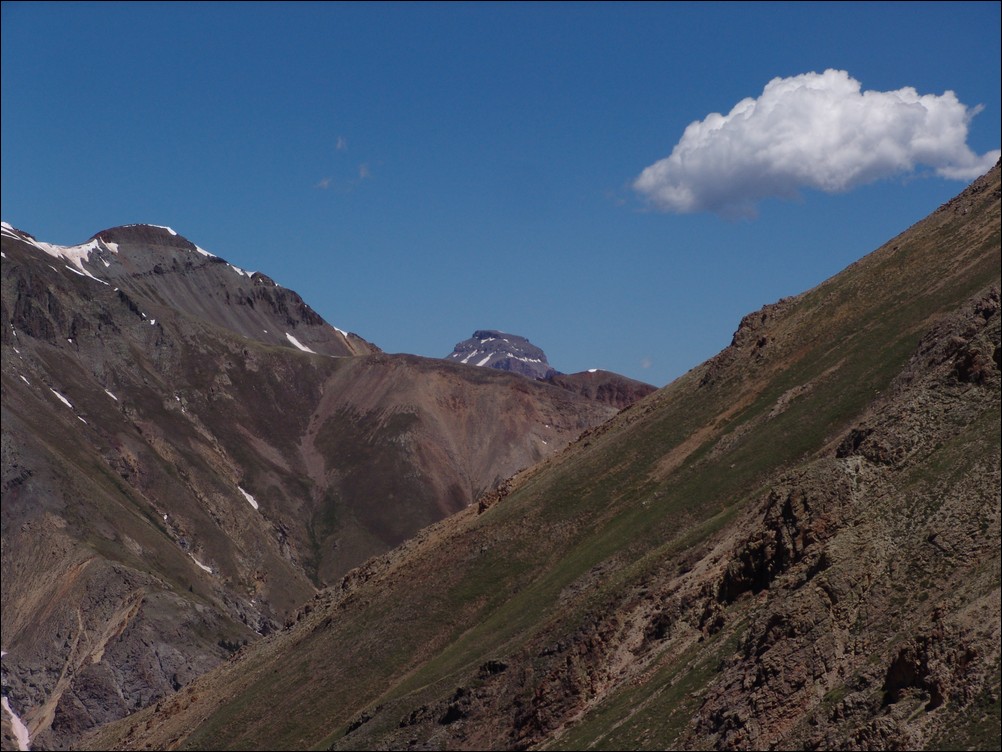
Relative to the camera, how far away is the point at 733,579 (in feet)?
176

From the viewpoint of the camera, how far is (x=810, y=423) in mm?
71750

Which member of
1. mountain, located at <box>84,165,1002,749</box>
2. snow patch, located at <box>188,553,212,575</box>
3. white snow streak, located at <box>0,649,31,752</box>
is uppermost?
snow patch, located at <box>188,553,212,575</box>

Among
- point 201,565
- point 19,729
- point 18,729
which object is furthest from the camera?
point 201,565

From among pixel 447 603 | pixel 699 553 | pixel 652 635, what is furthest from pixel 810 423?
pixel 447 603

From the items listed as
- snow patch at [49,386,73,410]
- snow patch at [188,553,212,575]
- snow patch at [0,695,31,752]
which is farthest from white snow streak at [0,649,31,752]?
snow patch at [49,386,73,410]

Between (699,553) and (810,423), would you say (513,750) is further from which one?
(810,423)

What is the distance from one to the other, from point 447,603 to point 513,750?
21.0 metres

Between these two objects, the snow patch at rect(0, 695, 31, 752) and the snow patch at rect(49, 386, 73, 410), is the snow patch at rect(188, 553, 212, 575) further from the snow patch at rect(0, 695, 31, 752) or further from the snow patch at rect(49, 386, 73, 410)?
the snow patch at rect(0, 695, 31, 752)

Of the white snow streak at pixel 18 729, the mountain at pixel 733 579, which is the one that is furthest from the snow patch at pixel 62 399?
the mountain at pixel 733 579

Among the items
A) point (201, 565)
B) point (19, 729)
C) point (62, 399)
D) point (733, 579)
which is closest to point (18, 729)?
point (19, 729)

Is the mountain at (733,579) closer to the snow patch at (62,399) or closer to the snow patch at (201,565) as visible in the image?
the snow patch at (201,565)

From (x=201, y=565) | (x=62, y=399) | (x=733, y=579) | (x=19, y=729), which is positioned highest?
(x=62, y=399)

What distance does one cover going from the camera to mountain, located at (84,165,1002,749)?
41031 millimetres

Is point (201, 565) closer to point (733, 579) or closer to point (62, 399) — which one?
point (62, 399)
